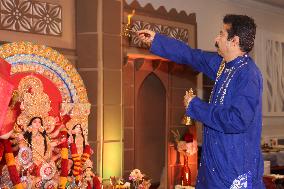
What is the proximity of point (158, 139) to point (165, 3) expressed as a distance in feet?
5.48

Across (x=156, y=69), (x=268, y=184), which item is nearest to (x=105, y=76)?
(x=156, y=69)

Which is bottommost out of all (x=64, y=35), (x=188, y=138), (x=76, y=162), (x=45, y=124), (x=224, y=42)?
(x=76, y=162)

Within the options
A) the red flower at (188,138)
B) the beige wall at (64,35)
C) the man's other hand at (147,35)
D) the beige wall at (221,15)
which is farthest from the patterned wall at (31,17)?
the red flower at (188,138)

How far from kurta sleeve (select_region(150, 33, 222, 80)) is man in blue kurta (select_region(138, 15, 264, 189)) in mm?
191

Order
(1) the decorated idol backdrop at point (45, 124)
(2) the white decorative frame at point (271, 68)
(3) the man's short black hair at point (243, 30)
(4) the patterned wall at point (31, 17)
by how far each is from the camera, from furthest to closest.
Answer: (2) the white decorative frame at point (271, 68), (4) the patterned wall at point (31, 17), (1) the decorated idol backdrop at point (45, 124), (3) the man's short black hair at point (243, 30)

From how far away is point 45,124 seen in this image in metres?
3.73

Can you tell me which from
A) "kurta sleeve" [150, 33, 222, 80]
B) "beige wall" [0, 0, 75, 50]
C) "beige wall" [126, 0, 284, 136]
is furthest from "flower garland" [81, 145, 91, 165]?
"beige wall" [126, 0, 284, 136]

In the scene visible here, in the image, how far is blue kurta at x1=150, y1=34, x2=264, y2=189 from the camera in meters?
2.61

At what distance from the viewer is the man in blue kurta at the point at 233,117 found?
262cm

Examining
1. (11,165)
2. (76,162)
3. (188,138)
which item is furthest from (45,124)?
(188,138)

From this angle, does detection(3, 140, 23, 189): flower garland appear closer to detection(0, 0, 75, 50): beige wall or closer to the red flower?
detection(0, 0, 75, 50): beige wall

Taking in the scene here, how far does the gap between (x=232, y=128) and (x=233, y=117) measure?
0.22ft

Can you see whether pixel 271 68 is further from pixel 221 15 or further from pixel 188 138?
pixel 188 138

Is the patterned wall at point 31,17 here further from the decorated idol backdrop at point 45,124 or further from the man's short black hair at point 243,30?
the man's short black hair at point 243,30
